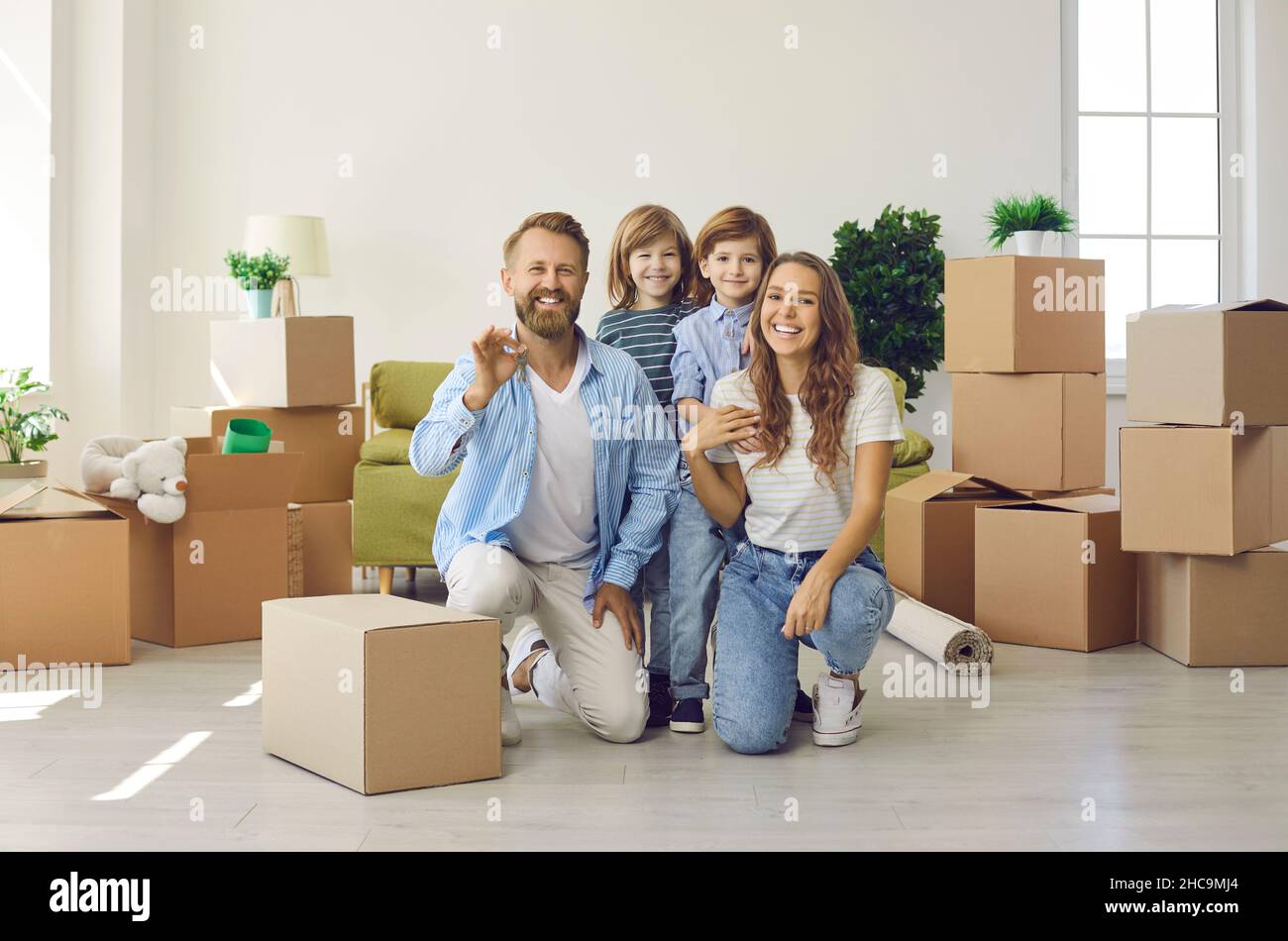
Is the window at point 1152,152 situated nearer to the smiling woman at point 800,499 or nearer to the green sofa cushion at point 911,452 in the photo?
the green sofa cushion at point 911,452

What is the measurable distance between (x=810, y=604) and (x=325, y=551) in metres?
1.99

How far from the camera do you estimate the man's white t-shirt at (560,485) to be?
243 centimetres

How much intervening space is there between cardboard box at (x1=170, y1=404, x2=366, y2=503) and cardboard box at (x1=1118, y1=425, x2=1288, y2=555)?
93.1 inches

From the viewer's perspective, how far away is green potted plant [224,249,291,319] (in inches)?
174

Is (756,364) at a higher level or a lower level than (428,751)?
higher

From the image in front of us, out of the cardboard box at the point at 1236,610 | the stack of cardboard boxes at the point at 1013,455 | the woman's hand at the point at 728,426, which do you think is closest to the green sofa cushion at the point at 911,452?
the stack of cardboard boxes at the point at 1013,455

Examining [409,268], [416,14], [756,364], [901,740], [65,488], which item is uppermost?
[416,14]

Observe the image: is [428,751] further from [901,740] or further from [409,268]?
[409,268]

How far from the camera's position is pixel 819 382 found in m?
2.35

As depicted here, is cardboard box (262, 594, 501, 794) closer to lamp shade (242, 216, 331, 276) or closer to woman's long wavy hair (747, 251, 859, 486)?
woman's long wavy hair (747, 251, 859, 486)

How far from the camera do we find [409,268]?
5488 mm

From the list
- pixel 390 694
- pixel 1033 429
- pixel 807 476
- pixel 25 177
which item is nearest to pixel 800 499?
pixel 807 476
